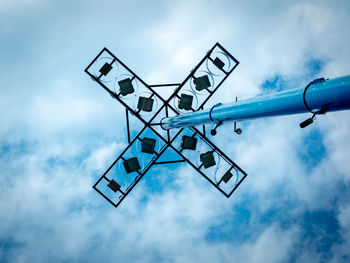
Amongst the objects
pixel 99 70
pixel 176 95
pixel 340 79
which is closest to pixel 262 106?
pixel 340 79

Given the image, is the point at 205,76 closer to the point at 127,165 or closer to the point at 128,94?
the point at 128,94

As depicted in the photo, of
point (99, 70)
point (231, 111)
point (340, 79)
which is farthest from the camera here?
point (99, 70)

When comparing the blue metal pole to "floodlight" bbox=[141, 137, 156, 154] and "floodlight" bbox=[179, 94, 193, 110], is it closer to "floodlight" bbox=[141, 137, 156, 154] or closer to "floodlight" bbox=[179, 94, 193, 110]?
"floodlight" bbox=[179, 94, 193, 110]

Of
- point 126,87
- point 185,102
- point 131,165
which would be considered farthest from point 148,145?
point 126,87

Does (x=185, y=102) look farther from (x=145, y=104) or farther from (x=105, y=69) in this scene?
(x=105, y=69)

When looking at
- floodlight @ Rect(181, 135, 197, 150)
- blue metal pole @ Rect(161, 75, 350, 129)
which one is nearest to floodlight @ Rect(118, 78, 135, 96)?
floodlight @ Rect(181, 135, 197, 150)

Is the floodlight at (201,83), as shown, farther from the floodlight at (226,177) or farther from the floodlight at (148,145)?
the floodlight at (226,177)

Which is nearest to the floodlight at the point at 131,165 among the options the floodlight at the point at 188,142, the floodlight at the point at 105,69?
the floodlight at the point at 188,142
